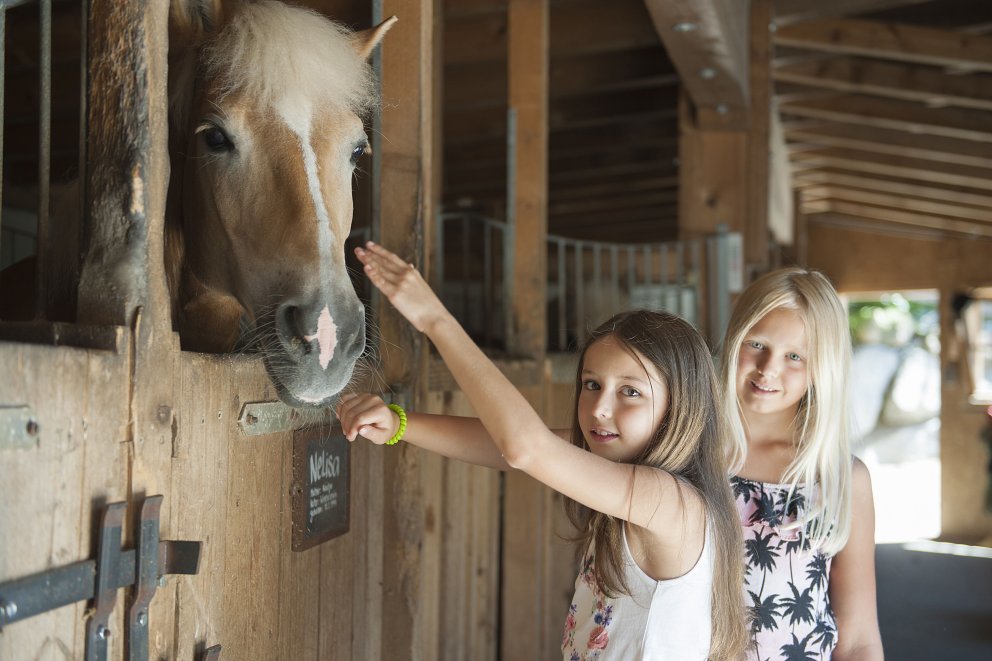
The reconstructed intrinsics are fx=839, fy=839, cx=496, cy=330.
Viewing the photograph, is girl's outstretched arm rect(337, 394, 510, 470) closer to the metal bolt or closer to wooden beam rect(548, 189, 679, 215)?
the metal bolt

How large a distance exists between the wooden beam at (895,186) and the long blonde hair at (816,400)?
27.4ft

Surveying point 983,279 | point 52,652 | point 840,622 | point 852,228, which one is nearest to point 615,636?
point 840,622

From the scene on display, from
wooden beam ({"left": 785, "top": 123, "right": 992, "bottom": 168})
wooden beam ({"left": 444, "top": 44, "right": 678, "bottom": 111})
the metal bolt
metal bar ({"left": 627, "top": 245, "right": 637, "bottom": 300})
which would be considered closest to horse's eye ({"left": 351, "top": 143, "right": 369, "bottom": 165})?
the metal bolt

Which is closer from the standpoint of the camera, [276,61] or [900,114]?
[276,61]

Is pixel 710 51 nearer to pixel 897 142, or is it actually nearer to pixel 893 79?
pixel 893 79

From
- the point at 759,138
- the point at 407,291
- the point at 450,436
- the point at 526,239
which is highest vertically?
the point at 759,138

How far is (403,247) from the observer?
1927 millimetres

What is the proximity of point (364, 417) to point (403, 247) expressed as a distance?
588 mm

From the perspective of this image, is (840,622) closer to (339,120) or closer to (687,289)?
(339,120)

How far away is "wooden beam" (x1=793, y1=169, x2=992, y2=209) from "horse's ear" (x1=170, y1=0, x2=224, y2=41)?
9.20 m

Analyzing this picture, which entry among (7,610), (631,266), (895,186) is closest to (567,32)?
(631,266)

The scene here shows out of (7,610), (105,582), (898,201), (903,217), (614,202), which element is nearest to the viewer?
(7,610)

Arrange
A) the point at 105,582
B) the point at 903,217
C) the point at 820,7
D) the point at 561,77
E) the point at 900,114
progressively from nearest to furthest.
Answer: the point at 105,582 < the point at 820,7 < the point at 561,77 < the point at 900,114 < the point at 903,217

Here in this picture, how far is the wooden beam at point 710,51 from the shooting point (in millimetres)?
3285
